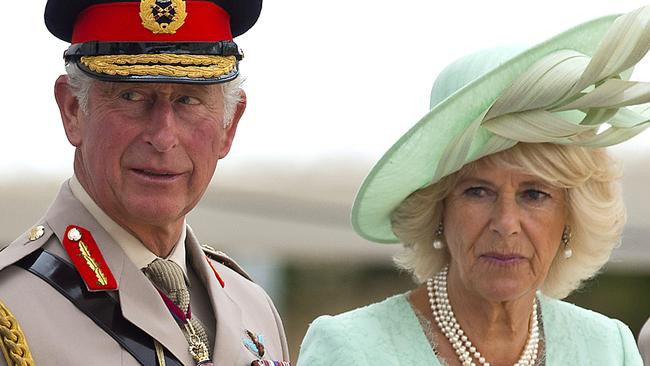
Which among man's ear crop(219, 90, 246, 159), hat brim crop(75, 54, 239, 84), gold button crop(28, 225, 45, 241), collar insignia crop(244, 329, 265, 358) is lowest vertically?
collar insignia crop(244, 329, 265, 358)

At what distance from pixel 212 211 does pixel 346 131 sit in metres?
0.94

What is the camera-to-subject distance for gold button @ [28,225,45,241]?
3.47 metres

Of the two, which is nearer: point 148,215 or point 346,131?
point 148,215

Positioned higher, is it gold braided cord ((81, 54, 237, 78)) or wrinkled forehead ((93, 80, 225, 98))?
gold braided cord ((81, 54, 237, 78))

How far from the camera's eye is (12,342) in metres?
3.24

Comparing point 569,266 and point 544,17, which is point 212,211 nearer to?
point 544,17

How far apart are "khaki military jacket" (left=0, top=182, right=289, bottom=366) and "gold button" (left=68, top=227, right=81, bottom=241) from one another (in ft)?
0.08

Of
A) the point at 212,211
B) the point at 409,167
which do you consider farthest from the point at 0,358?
the point at 212,211

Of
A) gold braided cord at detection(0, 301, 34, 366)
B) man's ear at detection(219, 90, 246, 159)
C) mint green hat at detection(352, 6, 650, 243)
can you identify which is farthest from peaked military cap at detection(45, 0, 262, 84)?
mint green hat at detection(352, 6, 650, 243)

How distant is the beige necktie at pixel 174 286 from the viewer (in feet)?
11.8

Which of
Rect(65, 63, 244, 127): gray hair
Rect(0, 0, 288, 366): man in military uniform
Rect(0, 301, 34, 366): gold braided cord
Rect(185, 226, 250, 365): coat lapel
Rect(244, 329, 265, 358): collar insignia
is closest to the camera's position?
Rect(0, 301, 34, 366): gold braided cord

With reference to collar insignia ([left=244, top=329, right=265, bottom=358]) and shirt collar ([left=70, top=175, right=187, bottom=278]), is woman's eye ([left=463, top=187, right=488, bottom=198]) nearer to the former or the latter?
collar insignia ([left=244, top=329, right=265, bottom=358])

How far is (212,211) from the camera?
875cm

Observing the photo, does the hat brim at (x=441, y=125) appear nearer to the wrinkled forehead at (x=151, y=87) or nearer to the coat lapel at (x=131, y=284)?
the wrinkled forehead at (x=151, y=87)
